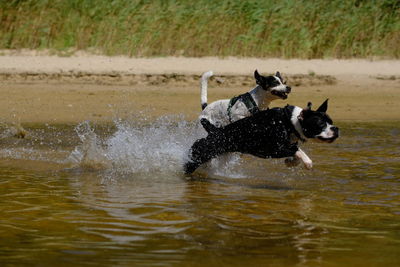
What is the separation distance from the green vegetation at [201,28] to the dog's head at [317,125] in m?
10.3

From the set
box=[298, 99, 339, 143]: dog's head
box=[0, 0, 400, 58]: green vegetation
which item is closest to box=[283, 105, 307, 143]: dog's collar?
box=[298, 99, 339, 143]: dog's head

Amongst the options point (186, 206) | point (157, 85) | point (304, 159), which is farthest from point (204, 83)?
point (157, 85)

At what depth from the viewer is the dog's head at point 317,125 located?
7.76 meters

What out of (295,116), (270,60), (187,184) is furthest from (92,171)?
(270,60)

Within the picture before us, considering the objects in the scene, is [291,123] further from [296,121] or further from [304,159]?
[304,159]

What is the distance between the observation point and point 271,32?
18.6 metres

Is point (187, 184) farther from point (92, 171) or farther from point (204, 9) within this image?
point (204, 9)

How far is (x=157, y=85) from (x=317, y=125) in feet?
27.8

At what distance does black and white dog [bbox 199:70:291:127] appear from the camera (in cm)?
883

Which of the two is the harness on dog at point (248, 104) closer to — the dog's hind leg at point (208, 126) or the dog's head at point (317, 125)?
the dog's hind leg at point (208, 126)

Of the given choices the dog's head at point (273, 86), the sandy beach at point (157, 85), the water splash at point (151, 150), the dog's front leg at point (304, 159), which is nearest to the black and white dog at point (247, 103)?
the dog's head at point (273, 86)

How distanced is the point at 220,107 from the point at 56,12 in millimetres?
10471

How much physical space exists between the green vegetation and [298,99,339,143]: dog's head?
33.7 ft

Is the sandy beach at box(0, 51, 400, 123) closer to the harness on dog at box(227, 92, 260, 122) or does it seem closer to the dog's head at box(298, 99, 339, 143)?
the harness on dog at box(227, 92, 260, 122)
